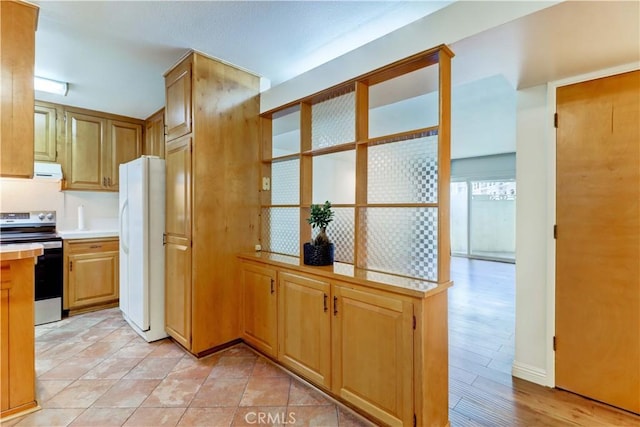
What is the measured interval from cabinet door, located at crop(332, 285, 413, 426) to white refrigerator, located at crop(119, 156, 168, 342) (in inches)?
74.6

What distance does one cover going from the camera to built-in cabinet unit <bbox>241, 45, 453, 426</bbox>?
1.60 metres

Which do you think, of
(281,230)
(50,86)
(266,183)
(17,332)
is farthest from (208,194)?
(50,86)

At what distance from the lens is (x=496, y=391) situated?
6.91 feet

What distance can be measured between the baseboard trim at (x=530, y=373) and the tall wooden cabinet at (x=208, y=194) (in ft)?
7.63

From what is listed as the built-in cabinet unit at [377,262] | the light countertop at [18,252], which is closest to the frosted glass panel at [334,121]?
the built-in cabinet unit at [377,262]

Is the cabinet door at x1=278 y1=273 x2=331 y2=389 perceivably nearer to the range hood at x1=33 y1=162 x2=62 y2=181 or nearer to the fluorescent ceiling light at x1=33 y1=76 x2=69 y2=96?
the fluorescent ceiling light at x1=33 y1=76 x2=69 y2=96

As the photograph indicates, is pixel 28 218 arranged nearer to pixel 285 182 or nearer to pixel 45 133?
pixel 45 133

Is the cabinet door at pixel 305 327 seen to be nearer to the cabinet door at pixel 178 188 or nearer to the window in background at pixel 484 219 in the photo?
the cabinet door at pixel 178 188

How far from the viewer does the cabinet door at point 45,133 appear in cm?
348

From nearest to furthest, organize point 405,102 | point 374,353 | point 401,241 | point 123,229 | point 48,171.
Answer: point 374,353, point 401,241, point 123,229, point 405,102, point 48,171

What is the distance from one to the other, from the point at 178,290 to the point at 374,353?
1.85 metres

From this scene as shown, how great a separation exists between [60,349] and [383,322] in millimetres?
2913

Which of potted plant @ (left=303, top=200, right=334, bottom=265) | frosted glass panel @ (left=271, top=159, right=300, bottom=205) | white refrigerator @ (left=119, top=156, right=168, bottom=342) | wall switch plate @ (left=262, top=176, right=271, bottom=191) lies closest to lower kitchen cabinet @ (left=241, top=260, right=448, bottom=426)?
potted plant @ (left=303, top=200, right=334, bottom=265)

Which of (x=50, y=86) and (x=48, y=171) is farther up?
(x=50, y=86)
